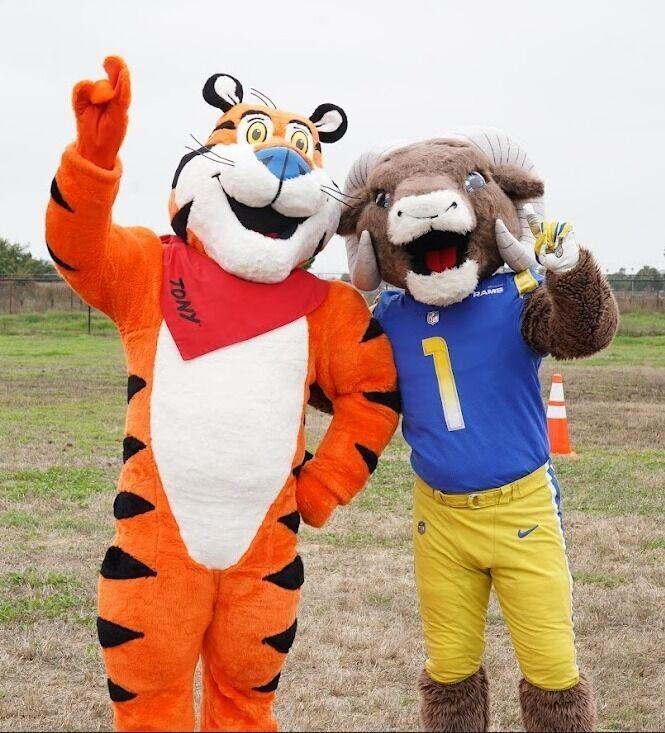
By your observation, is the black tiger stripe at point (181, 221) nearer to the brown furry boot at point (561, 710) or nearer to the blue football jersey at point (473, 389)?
A: the blue football jersey at point (473, 389)

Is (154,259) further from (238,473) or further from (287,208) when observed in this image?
(238,473)

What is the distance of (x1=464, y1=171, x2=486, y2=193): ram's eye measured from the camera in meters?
2.91

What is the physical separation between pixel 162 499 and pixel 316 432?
20.8 ft

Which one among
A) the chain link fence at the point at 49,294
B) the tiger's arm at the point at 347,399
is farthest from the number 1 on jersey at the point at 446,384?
the chain link fence at the point at 49,294

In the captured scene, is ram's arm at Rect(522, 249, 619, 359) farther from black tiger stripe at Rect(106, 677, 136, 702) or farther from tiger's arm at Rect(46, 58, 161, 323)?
black tiger stripe at Rect(106, 677, 136, 702)

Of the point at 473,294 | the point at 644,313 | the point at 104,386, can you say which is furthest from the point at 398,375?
the point at 644,313

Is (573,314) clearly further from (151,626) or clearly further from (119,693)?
(119,693)

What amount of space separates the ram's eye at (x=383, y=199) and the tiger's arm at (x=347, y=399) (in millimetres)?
291

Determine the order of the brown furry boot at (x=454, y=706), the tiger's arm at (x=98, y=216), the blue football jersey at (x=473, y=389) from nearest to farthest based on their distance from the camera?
1. the tiger's arm at (x=98, y=216)
2. the blue football jersey at (x=473, y=389)
3. the brown furry boot at (x=454, y=706)

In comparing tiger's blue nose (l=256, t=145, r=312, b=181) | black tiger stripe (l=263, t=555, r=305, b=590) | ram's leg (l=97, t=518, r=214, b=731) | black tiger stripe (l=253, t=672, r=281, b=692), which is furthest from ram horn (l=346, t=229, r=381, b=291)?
black tiger stripe (l=253, t=672, r=281, b=692)

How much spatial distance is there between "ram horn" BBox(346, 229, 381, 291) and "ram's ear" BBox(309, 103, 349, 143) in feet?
1.12

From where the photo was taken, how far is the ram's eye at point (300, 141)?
288 cm

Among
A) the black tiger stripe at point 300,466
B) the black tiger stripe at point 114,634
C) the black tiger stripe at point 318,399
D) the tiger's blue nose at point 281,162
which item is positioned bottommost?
the black tiger stripe at point 114,634

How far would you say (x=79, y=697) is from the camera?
140 inches
